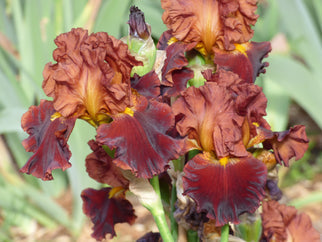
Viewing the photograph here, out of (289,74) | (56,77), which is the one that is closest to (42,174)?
(56,77)

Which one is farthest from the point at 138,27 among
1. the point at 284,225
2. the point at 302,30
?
the point at 302,30

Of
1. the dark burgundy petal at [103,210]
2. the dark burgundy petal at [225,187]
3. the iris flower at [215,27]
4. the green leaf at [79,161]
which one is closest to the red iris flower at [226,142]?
the dark burgundy petal at [225,187]

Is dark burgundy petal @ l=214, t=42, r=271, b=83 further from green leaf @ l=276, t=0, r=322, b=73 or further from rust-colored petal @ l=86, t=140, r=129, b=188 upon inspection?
green leaf @ l=276, t=0, r=322, b=73

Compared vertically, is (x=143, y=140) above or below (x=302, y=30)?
above

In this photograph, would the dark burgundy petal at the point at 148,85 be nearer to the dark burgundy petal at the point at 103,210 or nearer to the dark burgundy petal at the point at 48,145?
the dark burgundy petal at the point at 48,145

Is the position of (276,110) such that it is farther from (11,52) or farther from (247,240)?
(247,240)

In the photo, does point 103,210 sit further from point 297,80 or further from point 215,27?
point 297,80

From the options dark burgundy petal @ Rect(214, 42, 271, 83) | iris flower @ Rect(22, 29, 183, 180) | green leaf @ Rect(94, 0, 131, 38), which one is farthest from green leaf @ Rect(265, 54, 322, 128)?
iris flower @ Rect(22, 29, 183, 180)
